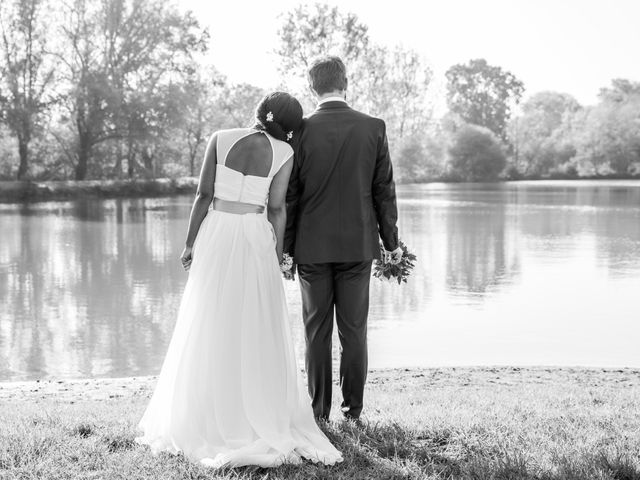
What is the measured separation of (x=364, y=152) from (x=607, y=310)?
7.16 m

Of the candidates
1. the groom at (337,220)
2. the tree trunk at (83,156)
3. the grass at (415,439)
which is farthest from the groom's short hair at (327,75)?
Result: the tree trunk at (83,156)

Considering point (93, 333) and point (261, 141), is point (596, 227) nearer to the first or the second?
point (93, 333)

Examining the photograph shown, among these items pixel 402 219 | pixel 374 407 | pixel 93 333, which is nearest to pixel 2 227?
pixel 402 219

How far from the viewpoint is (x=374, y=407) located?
16.0 feet

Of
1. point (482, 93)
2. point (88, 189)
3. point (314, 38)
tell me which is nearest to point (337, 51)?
point (314, 38)

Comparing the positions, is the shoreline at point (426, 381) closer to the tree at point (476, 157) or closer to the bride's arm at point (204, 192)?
the bride's arm at point (204, 192)

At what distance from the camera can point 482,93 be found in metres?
102

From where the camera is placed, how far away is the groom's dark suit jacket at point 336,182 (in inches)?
166

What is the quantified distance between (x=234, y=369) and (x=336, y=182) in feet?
3.72

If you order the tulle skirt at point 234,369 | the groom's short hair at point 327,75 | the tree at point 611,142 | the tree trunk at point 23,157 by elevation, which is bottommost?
the tulle skirt at point 234,369

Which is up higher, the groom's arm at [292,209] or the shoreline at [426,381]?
the groom's arm at [292,209]

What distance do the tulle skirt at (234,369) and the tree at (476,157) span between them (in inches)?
3009

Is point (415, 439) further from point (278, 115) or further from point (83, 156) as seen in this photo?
point (83, 156)

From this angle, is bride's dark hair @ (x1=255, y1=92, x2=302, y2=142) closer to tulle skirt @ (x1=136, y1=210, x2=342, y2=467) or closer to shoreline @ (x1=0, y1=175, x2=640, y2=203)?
tulle skirt @ (x1=136, y1=210, x2=342, y2=467)
